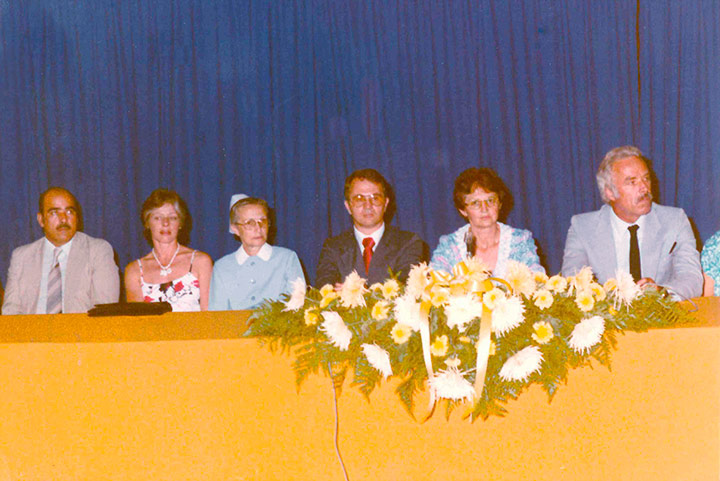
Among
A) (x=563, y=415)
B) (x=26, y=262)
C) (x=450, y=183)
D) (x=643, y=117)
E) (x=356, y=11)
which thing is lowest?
(x=563, y=415)

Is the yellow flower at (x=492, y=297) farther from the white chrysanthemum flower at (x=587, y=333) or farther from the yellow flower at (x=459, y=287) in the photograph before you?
the white chrysanthemum flower at (x=587, y=333)

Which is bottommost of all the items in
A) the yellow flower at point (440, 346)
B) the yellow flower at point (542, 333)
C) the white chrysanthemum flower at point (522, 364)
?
the white chrysanthemum flower at point (522, 364)

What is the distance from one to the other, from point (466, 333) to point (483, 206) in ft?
5.64

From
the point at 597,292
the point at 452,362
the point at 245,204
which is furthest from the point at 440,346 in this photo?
the point at 245,204

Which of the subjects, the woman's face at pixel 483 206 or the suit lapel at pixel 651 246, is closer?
the suit lapel at pixel 651 246

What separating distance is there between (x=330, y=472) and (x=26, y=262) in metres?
3.03

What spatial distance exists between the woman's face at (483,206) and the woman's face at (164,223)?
1737 millimetres

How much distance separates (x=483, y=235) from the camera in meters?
3.41

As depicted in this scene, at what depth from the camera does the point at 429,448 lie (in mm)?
1749

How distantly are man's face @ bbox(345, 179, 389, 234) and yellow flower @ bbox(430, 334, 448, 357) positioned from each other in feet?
6.23

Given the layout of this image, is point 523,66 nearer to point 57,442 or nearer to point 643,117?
point 643,117

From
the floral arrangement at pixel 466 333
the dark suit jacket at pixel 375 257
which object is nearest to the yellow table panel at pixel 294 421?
the floral arrangement at pixel 466 333

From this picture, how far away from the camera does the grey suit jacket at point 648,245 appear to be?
309 centimetres

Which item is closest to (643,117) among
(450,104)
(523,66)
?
(523,66)
